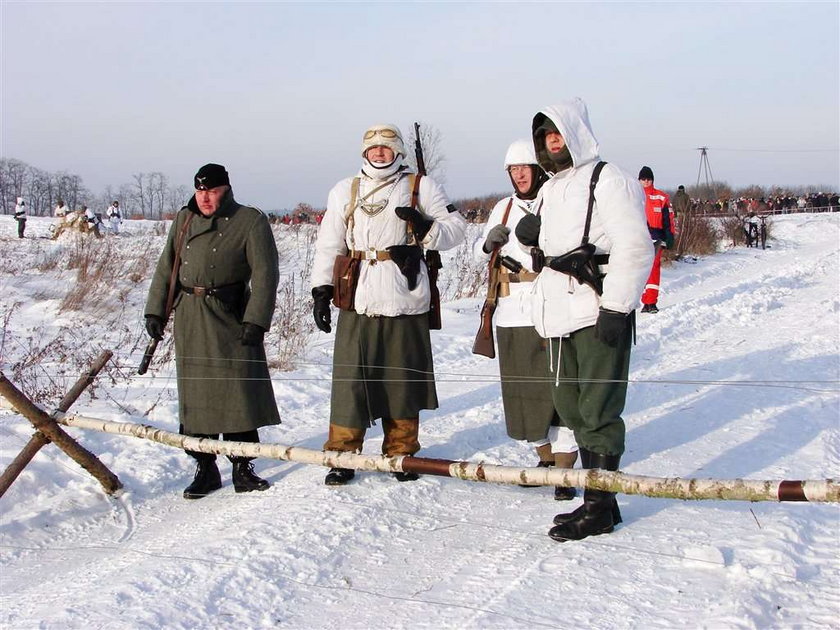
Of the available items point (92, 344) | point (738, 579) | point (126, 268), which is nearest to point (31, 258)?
point (126, 268)

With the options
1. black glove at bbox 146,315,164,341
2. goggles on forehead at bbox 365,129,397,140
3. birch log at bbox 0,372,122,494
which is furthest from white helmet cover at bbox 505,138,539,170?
birch log at bbox 0,372,122,494

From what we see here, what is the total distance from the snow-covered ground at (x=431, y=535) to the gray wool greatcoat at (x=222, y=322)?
491mm

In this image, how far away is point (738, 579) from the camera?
3.19m

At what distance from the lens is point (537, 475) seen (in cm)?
345

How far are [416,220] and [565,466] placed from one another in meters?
1.62

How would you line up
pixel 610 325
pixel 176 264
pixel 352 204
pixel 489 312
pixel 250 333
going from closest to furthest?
pixel 610 325 → pixel 250 333 → pixel 352 204 → pixel 176 264 → pixel 489 312

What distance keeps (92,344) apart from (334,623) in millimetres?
7116

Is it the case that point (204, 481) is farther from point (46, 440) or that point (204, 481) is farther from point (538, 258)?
point (538, 258)

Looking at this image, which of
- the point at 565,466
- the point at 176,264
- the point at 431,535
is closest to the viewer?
the point at 431,535

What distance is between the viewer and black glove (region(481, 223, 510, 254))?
192 inches

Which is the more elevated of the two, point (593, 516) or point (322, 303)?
point (322, 303)

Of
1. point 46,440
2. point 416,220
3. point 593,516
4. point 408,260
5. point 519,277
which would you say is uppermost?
point 416,220

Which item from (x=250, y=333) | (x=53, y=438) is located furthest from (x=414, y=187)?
(x=53, y=438)

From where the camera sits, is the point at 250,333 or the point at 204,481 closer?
the point at 250,333
